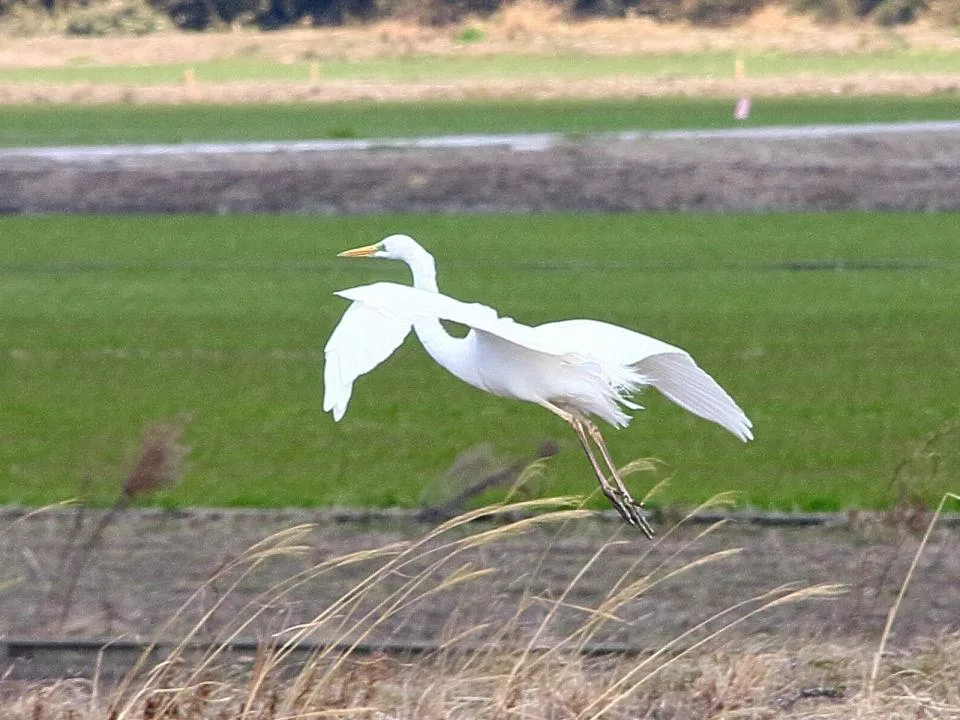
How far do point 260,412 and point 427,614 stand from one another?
6295mm

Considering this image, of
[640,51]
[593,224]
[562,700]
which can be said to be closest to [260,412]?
[562,700]

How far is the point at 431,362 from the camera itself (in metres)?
18.3

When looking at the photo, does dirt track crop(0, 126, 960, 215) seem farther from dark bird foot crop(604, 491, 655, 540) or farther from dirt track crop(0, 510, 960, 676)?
dark bird foot crop(604, 491, 655, 540)

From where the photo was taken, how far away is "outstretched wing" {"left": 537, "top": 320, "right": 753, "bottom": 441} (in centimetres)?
633

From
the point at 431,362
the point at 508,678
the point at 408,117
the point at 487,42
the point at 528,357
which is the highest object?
the point at 528,357

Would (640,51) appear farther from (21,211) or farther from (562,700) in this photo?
(562,700)

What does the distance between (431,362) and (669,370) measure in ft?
38.5

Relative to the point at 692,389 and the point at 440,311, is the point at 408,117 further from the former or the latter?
the point at 440,311

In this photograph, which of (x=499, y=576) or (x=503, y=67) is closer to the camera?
(x=499, y=576)

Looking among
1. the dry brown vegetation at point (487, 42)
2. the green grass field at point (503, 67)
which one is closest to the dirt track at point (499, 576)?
the dry brown vegetation at point (487, 42)

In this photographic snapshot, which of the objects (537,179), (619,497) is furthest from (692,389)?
(537,179)

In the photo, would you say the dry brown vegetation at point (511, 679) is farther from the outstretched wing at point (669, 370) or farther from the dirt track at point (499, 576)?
the outstretched wing at point (669, 370)

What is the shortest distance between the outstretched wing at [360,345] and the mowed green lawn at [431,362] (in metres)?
5.27

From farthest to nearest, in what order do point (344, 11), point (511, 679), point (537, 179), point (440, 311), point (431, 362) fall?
1. point (344, 11)
2. point (537, 179)
3. point (431, 362)
4. point (511, 679)
5. point (440, 311)
